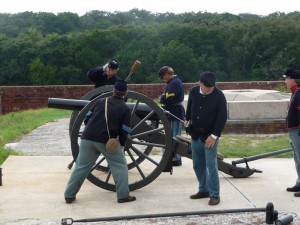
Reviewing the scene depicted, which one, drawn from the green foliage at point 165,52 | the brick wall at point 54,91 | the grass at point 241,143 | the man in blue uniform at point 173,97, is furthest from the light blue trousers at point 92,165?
the green foliage at point 165,52

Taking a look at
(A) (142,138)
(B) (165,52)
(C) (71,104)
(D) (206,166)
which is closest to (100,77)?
(C) (71,104)

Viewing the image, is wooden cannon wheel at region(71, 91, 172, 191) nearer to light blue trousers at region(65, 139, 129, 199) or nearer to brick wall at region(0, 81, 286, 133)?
light blue trousers at region(65, 139, 129, 199)

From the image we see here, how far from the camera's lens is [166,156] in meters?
7.31

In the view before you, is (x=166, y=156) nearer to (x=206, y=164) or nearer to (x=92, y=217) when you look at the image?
(x=206, y=164)

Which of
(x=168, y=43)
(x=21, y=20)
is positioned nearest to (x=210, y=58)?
(x=168, y=43)

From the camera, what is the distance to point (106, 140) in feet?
22.2

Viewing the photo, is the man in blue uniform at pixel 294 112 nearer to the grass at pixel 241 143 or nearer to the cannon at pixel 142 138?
the cannon at pixel 142 138

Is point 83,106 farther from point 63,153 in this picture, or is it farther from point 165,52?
point 165,52

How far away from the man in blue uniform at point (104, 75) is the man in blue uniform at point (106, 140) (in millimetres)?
1604

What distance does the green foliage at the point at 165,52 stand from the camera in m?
58.7

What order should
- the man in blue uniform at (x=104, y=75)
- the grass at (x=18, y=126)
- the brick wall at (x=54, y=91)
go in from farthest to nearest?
the brick wall at (x=54, y=91), the grass at (x=18, y=126), the man in blue uniform at (x=104, y=75)

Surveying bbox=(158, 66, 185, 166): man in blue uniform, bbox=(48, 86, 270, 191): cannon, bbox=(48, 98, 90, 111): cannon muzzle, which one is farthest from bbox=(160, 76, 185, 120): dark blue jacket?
bbox=(48, 98, 90, 111): cannon muzzle

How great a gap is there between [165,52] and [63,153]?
50.3 metres

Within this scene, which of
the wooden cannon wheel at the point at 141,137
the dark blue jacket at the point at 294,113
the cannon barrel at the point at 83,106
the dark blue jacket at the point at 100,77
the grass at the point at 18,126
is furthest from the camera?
the grass at the point at 18,126
